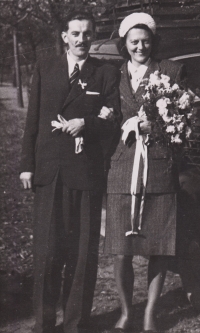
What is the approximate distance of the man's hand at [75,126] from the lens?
10.7 feet

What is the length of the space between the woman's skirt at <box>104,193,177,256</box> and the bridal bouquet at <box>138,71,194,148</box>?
0.42m

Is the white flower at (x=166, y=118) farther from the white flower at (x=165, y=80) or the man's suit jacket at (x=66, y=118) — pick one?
the man's suit jacket at (x=66, y=118)

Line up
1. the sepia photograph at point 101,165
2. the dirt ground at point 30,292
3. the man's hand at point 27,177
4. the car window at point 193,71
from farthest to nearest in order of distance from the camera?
the car window at point 193,71 → the dirt ground at point 30,292 → the man's hand at point 27,177 → the sepia photograph at point 101,165


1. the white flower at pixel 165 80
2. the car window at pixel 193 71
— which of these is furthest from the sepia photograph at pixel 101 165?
the car window at pixel 193 71

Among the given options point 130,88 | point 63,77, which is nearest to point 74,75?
point 63,77

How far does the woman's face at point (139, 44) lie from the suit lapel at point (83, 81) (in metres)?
0.28

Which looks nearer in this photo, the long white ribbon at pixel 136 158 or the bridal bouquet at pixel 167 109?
the bridal bouquet at pixel 167 109

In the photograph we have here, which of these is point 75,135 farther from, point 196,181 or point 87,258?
point 196,181

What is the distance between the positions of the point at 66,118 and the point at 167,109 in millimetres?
639

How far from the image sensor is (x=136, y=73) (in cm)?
341

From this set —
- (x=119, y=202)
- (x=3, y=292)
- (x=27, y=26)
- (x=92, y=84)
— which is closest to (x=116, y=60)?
(x=92, y=84)

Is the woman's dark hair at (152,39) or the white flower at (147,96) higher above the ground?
the woman's dark hair at (152,39)

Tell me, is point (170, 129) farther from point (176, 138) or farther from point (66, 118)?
point (66, 118)

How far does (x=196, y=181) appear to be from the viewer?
392 centimetres
